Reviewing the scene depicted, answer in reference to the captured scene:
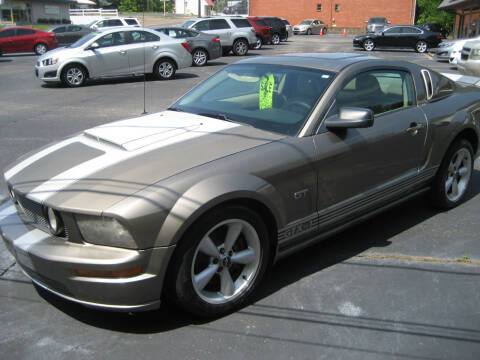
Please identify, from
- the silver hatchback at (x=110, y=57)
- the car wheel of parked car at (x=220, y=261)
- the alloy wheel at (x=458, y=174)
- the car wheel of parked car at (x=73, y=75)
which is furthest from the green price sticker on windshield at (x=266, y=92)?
the car wheel of parked car at (x=73, y=75)

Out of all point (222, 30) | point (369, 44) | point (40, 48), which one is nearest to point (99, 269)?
point (222, 30)

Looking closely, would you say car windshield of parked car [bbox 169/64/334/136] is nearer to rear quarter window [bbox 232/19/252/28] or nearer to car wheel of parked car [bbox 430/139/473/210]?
car wheel of parked car [bbox 430/139/473/210]

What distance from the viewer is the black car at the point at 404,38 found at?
28281mm

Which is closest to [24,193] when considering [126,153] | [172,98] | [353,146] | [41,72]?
[126,153]

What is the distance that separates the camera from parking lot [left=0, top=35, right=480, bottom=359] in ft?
9.45

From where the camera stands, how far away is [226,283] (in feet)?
10.5

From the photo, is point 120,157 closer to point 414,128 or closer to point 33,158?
point 33,158

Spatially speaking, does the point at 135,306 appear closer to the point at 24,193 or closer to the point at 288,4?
the point at 24,193

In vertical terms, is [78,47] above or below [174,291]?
above

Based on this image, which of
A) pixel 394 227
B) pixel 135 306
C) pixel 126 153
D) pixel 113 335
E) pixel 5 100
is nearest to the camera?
pixel 135 306

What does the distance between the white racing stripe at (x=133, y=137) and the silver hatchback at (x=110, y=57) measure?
9.80 metres

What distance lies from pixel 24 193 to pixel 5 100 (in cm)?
973

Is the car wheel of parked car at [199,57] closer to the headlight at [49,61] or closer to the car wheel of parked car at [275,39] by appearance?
the headlight at [49,61]

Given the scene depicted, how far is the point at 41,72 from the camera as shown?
44.8ft
